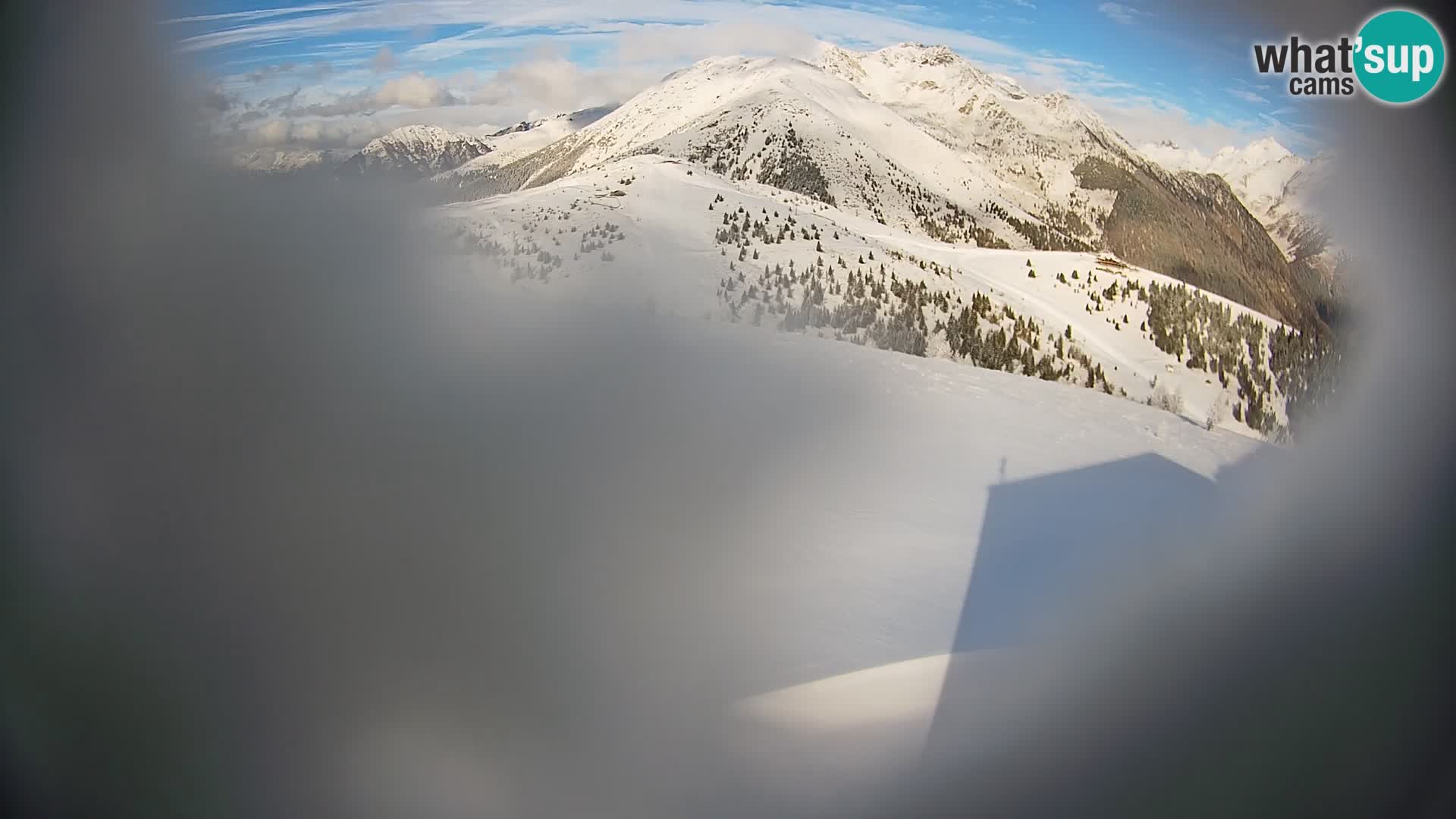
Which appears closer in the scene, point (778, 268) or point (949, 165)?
point (778, 268)

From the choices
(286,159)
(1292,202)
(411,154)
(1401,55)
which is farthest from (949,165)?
(286,159)

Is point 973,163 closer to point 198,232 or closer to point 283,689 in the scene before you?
point 198,232

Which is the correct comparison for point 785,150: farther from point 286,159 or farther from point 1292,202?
point 1292,202

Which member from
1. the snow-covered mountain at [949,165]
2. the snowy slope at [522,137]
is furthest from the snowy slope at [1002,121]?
the snowy slope at [522,137]

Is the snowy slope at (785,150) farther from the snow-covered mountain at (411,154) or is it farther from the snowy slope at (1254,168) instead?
the snowy slope at (1254,168)

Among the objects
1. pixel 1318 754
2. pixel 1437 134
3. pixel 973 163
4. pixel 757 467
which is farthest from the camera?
pixel 973 163

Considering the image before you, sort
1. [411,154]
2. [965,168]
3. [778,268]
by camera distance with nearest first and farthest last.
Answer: [411,154]
[778,268]
[965,168]

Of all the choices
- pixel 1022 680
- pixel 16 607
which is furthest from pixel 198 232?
pixel 1022 680
